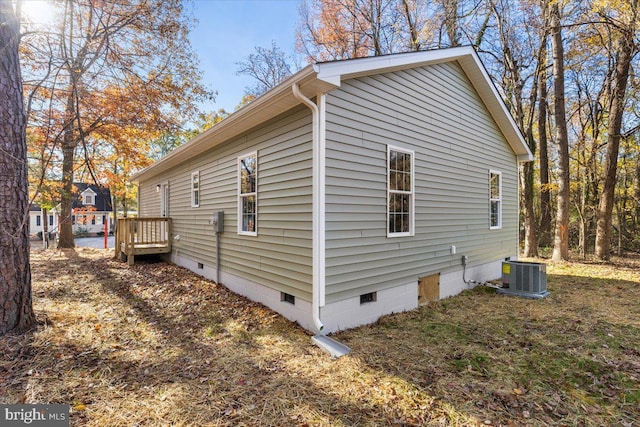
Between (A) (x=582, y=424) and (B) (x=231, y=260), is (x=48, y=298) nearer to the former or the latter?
(B) (x=231, y=260)

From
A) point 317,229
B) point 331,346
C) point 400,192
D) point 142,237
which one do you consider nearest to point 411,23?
point 400,192

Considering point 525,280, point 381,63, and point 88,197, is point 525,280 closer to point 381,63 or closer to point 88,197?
point 381,63

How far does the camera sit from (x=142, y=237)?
923 centimetres

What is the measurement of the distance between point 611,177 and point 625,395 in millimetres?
9504

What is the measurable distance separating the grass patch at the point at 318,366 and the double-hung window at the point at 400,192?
145cm

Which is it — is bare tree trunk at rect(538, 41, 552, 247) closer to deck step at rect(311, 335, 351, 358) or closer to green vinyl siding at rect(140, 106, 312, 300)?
green vinyl siding at rect(140, 106, 312, 300)

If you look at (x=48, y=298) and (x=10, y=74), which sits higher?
(x=10, y=74)

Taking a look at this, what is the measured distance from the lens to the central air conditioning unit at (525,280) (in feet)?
20.2

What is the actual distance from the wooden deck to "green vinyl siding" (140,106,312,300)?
236 centimetres

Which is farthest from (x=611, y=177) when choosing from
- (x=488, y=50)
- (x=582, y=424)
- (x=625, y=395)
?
(x=582, y=424)

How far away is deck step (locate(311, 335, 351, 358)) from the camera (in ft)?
11.6

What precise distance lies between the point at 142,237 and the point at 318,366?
8.00m

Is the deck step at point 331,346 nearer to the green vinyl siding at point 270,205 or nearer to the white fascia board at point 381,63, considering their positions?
the green vinyl siding at point 270,205

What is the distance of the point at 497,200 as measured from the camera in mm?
7797
